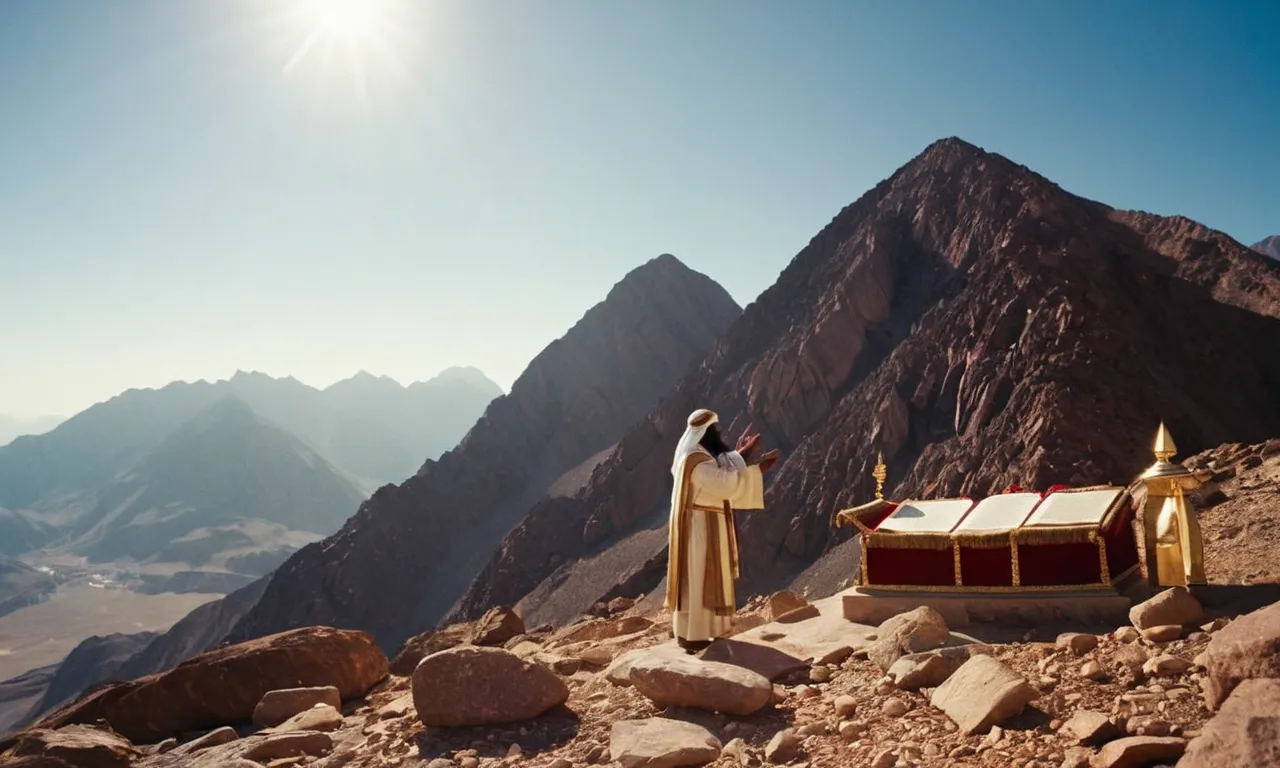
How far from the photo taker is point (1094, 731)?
4238mm

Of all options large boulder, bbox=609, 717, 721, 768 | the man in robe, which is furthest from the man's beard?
large boulder, bbox=609, 717, 721, 768

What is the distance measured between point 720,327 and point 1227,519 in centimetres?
9440

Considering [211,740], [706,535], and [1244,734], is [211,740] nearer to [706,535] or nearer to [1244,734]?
[706,535]

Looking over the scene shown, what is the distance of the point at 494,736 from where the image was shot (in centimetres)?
627

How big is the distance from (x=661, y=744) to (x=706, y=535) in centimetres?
310

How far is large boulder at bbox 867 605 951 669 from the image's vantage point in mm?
6648

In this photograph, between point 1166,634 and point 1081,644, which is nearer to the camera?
point 1166,634

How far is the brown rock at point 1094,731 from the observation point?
4.24 metres

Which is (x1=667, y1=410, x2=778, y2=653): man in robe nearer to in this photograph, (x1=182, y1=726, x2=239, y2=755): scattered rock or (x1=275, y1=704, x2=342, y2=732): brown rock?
(x1=275, y1=704, x2=342, y2=732): brown rock

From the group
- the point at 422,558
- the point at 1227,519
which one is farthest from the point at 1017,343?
the point at 422,558

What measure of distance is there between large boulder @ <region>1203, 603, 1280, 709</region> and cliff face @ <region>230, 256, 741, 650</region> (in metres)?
71.9

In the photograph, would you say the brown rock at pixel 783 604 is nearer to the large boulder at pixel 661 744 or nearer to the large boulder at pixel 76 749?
the large boulder at pixel 661 744

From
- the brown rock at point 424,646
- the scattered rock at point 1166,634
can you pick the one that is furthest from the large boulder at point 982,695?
the brown rock at point 424,646

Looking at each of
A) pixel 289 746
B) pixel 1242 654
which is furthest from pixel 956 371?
pixel 289 746
